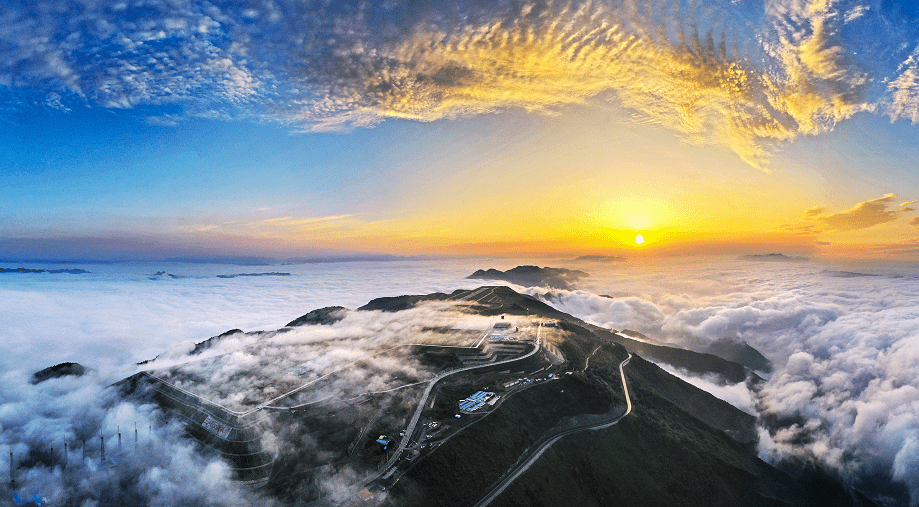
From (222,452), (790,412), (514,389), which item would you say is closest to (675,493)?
(514,389)

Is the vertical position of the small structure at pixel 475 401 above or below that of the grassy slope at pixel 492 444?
above

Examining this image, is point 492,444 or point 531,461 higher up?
point 492,444

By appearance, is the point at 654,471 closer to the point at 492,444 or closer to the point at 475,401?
the point at 492,444

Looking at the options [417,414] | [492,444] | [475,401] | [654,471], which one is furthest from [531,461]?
[654,471]

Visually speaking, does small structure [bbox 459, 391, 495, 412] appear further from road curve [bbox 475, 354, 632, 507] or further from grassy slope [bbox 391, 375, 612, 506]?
road curve [bbox 475, 354, 632, 507]

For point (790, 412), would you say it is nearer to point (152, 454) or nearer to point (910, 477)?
point (910, 477)

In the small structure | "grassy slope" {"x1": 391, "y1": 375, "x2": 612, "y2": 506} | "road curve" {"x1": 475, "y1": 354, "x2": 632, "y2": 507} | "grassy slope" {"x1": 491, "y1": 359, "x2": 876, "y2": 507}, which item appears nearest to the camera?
"grassy slope" {"x1": 391, "y1": 375, "x2": 612, "y2": 506}

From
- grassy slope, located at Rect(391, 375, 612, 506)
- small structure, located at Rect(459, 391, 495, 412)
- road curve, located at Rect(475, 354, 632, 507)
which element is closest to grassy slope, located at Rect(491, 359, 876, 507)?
road curve, located at Rect(475, 354, 632, 507)

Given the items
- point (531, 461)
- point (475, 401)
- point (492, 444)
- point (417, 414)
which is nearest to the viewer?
point (492, 444)

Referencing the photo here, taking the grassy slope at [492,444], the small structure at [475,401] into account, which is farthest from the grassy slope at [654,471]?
the small structure at [475,401]

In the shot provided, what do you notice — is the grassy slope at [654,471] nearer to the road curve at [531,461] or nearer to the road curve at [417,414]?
the road curve at [531,461]

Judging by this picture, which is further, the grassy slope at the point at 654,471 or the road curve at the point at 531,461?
the grassy slope at the point at 654,471
